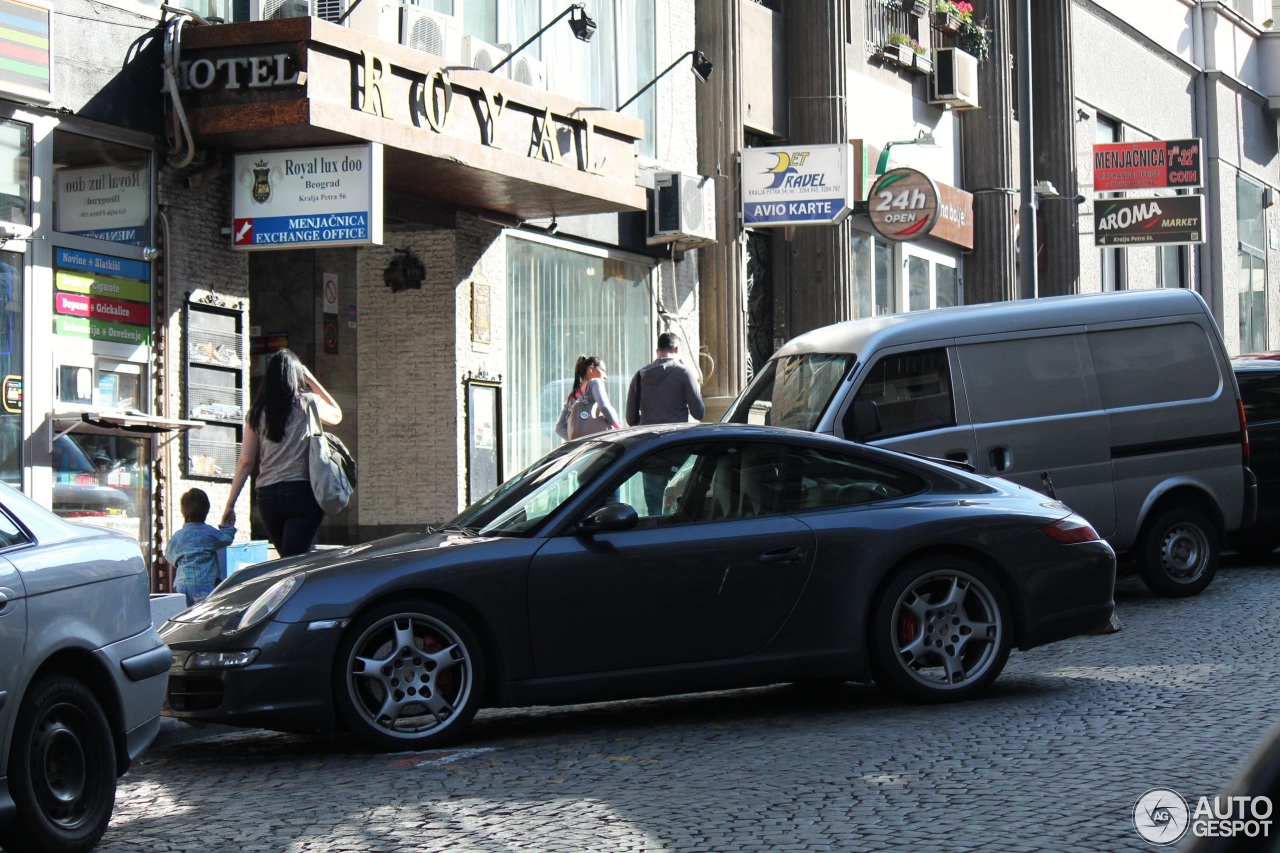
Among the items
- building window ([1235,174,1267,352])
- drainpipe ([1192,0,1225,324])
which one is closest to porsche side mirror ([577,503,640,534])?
drainpipe ([1192,0,1225,324])

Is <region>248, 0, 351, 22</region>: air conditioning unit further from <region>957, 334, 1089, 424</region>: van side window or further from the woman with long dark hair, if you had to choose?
<region>957, 334, 1089, 424</region>: van side window

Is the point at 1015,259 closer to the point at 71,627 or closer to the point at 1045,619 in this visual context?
the point at 1045,619

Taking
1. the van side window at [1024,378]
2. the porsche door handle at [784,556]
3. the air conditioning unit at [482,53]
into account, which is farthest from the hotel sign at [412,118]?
the porsche door handle at [784,556]

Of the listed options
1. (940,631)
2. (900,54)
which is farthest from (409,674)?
(900,54)

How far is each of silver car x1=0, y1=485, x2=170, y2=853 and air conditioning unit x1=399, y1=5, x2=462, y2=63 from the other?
10560mm

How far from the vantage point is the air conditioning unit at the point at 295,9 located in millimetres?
14453

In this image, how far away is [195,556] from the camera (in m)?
10.0

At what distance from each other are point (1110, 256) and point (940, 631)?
92.9 feet

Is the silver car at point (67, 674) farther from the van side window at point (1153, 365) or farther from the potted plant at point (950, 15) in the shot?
the potted plant at point (950, 15)

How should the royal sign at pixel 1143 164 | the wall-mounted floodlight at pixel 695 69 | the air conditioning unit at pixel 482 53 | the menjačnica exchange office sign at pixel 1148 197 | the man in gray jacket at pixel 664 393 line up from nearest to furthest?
the man in gray jacket at pixel 664 393 < the air conditioning unit at pixel 482 53 < the wall-mounted floodlight at pixel 695 69 < the menjačnica exchange office sign at pixel 1148 197 < the royal sign at pixel 1143 164

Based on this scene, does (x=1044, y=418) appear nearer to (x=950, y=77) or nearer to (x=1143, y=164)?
(x=950, y=77)

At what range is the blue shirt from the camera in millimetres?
10023

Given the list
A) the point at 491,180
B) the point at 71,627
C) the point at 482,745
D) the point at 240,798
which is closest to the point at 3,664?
the point at 71,627

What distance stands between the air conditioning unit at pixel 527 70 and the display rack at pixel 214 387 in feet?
14.7
